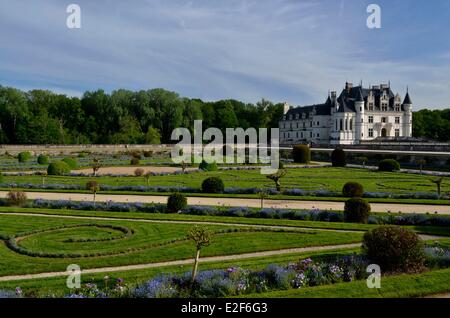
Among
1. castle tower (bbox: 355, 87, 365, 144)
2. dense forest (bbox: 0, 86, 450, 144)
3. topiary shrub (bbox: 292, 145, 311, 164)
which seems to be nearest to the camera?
topiary shrub (bbox: 292, 145, 311, 164)

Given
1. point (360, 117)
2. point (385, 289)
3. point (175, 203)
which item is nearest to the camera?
point (385, 289)

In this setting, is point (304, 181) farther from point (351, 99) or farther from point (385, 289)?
point (351, 99)

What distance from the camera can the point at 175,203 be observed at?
1786 cm

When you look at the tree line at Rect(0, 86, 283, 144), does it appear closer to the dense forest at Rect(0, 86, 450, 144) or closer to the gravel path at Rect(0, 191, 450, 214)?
the dense forest at Rect(0, 86, 450, 144)

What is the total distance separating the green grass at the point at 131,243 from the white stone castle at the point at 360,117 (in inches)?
2305

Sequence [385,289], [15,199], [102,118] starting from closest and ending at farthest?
[385,289] < [15,199] < [102,118]

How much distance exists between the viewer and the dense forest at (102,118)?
237 feet

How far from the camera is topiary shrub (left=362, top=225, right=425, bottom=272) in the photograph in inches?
376

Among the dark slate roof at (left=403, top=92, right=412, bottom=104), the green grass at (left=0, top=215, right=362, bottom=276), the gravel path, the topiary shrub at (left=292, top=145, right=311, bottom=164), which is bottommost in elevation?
the green grass at (left=0, top=215, right=362, bottom=276)

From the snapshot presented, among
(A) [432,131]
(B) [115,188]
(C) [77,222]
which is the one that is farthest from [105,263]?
(A) [432,131]

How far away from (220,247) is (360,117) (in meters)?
67.3
